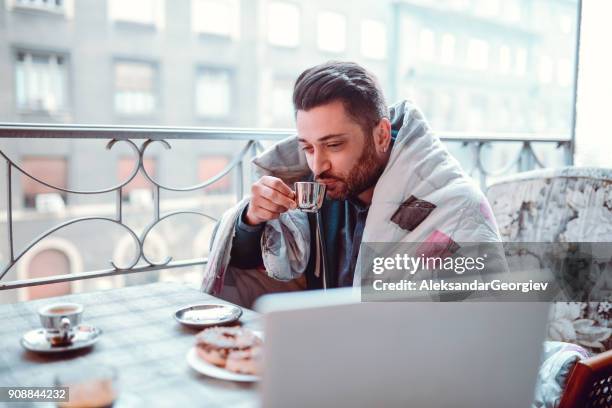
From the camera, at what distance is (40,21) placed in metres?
18.0

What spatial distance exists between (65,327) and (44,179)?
19552mm

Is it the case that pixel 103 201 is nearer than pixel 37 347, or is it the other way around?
pixel 37 347

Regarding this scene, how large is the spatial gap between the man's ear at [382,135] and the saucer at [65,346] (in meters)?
0.95

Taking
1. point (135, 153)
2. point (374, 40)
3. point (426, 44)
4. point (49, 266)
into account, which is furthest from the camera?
point (426, 44)

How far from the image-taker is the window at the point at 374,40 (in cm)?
2472

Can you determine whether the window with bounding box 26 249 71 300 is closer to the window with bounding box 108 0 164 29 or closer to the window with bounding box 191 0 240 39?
the window with bounding box 108 0 164 29

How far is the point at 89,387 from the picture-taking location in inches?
28.6

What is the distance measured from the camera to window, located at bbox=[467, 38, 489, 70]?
27047 millimetres

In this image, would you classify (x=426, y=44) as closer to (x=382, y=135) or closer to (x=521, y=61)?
(x=521, y=61)

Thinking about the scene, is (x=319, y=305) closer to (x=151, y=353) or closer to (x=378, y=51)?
(x=151, y=353)

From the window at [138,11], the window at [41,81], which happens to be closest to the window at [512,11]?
the window at [138,11]

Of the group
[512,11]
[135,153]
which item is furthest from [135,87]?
[512,11]

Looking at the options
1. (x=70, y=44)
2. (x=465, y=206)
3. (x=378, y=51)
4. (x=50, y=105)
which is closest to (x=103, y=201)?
(x=50, y=105)

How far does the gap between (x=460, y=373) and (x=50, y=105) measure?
2004cm
